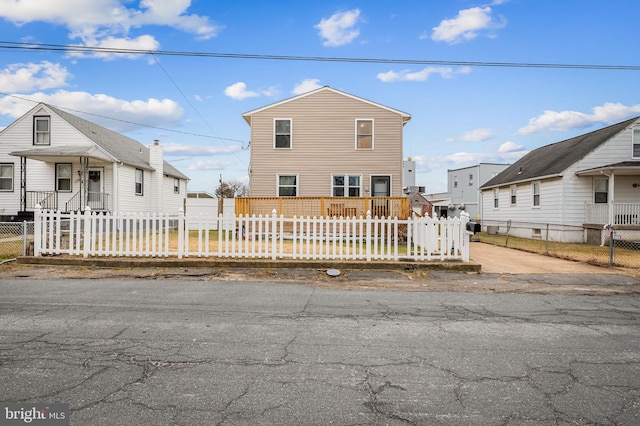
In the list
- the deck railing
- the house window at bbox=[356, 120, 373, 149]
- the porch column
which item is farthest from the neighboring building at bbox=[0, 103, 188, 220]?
the porch column

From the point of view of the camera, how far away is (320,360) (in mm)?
3938

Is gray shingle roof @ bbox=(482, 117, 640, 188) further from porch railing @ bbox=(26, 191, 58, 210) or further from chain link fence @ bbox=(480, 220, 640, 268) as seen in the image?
porch railing @ bbox=(26, 191, 58, 210)

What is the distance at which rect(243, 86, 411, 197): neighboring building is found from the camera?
18.6 m

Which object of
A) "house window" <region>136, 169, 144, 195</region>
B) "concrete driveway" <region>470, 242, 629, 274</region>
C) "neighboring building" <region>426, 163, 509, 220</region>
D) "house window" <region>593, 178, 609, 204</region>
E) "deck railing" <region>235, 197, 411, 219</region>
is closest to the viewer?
"concrete driveway" <region>470, 242, 629, 274</region>

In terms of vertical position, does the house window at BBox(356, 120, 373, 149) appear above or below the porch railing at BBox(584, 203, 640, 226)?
above

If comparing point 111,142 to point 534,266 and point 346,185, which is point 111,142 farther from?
point 534,266

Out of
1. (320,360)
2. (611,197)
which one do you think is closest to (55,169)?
(320,360)

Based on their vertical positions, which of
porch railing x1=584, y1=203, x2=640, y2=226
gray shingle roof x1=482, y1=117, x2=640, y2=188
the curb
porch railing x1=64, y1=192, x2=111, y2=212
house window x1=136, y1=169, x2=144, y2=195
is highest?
gray shingle roof x1=482, y1=117, x2=640, y2=188

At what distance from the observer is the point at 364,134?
1869 centimetres

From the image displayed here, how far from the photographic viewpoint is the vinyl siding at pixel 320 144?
733 inches

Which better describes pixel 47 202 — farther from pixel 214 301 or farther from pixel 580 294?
pixel 580 294

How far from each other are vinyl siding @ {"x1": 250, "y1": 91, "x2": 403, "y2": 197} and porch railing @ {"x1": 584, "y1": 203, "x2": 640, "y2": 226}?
10125mm

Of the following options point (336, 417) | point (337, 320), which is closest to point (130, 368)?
point (336, 417)

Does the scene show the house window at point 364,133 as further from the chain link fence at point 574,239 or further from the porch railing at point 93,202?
the porch railing at point 93,202
